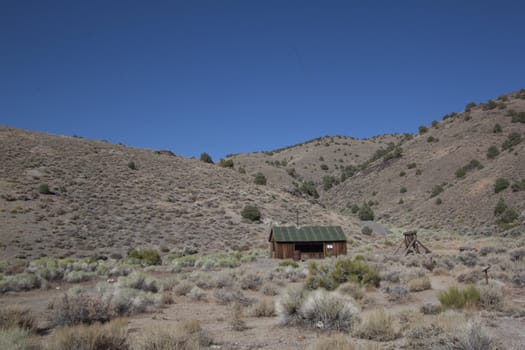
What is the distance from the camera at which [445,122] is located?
91.6m

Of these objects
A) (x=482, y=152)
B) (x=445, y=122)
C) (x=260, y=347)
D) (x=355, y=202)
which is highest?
(x=445, y=122)

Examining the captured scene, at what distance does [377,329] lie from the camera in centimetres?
850

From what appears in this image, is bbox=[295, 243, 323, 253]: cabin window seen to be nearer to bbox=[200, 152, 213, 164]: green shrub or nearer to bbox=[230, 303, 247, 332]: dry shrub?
bbox=[230, 303, 247, 332]: dry shrub

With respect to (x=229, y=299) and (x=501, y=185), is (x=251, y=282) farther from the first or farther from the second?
(x=501, y=185)

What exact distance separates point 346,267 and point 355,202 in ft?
210

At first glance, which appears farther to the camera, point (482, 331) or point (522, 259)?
point (522, 259)

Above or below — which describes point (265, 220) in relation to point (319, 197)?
below

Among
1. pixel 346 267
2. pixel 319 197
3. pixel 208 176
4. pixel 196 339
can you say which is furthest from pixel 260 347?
pixel 319 197

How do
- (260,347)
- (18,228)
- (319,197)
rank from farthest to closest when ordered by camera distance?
(319,197)
(18,228)
(260,347)

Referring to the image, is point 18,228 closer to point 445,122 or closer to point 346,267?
point 346,267

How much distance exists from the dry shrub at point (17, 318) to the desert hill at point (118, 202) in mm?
25002

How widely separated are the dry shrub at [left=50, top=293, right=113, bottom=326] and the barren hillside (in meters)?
45.4

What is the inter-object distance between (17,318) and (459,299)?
37.8 feet

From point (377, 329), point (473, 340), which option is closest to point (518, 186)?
point (377, 329)
